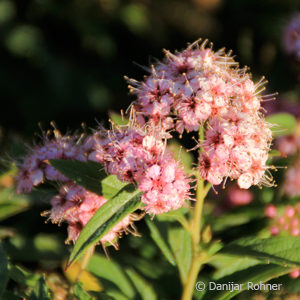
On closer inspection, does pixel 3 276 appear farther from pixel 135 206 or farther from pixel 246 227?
pixel 246 227

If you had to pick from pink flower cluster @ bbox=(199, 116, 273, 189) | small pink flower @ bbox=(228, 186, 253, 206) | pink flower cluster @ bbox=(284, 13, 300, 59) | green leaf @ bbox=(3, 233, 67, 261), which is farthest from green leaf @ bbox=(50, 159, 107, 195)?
pink flower cluster @ bbox=(284, 13, 300, 59)

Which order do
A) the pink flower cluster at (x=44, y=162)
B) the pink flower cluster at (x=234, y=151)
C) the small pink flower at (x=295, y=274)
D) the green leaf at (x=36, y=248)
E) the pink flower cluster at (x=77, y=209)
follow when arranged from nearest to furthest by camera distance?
the pink flower cluster at (x=234, y=151) → the pink flower cluster at (x=77, y=209) → the pink flower cluster at (x=44, y=162) → the small pink flower at (x=295, y=274) → the green leaf at (x=36, y=248)

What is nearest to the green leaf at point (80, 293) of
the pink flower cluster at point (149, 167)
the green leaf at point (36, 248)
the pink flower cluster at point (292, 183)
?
the pink flower cluster at point (149, 167)

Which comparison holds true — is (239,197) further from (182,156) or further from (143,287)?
(143,287)

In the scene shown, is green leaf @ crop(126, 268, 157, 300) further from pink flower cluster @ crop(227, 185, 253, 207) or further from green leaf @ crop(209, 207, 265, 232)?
pink flower cluster @ crop(227, 185, 253, 207)

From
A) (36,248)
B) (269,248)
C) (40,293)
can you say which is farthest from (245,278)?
(36,248)

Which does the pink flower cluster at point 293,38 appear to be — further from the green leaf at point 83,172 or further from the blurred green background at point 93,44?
the green leaf at point 83,172

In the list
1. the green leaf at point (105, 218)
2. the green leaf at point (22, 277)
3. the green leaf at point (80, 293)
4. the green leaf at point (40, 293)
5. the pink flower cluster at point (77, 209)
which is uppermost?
the pink flower cluster at point (77, 209)

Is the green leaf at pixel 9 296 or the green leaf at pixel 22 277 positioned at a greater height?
the green leaf at pixel 22 277
